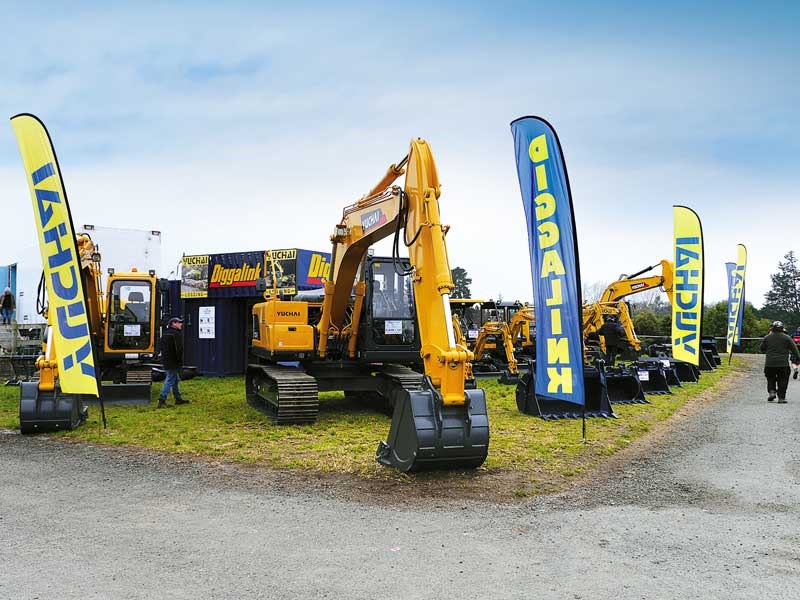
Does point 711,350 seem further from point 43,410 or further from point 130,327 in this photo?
point 43,410

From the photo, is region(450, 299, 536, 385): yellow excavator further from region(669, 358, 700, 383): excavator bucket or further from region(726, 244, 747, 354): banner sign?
region(726, 244, 747, 354): banner sign

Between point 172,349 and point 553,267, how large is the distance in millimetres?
7604

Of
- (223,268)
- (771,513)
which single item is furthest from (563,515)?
(223,268)

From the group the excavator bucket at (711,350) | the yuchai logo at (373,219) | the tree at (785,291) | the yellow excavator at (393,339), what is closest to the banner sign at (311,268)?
the yellow excavator at (393,339)

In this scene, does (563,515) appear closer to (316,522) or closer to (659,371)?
(316,522)

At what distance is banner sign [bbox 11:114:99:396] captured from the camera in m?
8.10

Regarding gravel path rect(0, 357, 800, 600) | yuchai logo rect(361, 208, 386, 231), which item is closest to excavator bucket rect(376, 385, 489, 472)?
gravel path rect(0, 357, 800, 600)

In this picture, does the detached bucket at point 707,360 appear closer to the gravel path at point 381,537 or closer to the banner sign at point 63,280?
the gravel path at point 381,537

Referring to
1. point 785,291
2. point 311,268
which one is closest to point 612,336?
point 311,268

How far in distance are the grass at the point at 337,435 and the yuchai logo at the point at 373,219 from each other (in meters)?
2.81

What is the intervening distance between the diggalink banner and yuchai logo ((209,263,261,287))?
11643mm

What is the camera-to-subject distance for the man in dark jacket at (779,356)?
1284 centimetres

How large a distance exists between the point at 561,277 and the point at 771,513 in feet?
10.8

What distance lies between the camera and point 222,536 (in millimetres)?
4992
